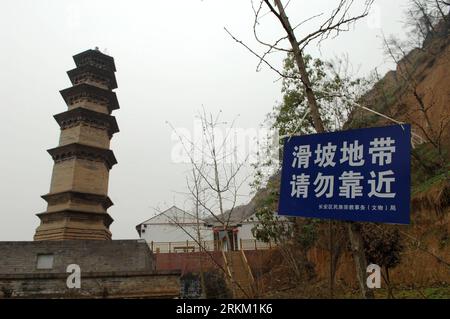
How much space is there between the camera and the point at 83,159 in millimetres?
19188

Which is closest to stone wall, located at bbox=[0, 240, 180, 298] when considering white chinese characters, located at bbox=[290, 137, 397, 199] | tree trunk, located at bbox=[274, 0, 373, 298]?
tree trunk, located at bbox=[274, 0, 373, 298]

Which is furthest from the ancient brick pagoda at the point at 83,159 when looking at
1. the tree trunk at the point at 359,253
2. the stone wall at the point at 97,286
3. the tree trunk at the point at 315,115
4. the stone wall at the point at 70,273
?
the tree trunk at the point at 359,253

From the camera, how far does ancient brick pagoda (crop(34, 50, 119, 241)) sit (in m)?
18.1

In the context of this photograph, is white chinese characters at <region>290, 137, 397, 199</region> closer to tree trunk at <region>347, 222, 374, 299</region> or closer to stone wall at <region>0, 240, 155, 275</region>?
tree trunk at <region>347, 222, 374, 299</region>

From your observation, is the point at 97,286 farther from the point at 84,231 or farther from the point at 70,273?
the point at 84,231

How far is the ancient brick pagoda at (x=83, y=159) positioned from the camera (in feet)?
59.3

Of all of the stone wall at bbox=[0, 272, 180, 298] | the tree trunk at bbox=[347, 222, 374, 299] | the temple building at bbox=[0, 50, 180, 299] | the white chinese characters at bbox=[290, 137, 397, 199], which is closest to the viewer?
the white chinese characters at bbox=[290, 137, 397, 199]

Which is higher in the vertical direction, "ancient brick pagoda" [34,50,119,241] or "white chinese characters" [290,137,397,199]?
"ancient brick pagoda" [34,50,119,241]

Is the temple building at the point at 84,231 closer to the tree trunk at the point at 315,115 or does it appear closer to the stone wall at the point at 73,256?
the stone wall at the point at 73,256

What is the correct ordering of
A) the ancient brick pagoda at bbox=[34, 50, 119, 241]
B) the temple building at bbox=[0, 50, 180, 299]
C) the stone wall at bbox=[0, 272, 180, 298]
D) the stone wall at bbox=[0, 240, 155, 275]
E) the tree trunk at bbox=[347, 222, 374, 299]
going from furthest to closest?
1. the ancient brick pagoda at bbox=[34, 50, 119, 241]
2. the stone wall at bbox=[0, 240, 155, 275]
3. the temple building at bbox=[0, 50, 180, 299]
4. the stone wall at bbox=[0, 272, 180, 298]
5. the tree trunk at bbox=[347, 222, 374, 299]

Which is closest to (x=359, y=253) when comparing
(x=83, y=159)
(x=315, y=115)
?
(x=315, y=115)

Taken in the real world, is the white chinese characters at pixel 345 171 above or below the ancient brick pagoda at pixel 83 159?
below

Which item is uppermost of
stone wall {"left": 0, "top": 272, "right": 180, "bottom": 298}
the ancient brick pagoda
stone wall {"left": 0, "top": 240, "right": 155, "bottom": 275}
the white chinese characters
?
the ancient brick pagoda

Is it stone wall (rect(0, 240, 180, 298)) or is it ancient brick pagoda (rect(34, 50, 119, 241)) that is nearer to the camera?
stone wall (rect(0, 240, 180, 298))
